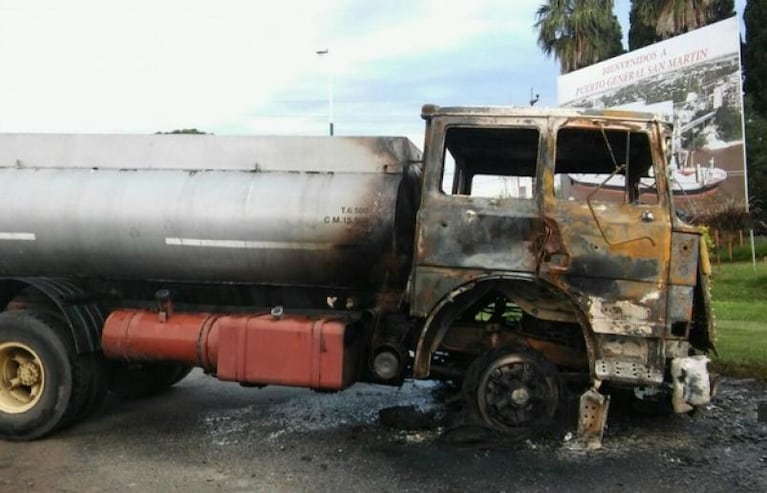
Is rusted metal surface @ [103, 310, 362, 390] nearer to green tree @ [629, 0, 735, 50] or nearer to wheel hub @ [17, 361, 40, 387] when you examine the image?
wheel hub @ [17, 361, 40, 387]

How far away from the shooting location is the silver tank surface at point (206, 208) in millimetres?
5867

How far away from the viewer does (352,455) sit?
5.70 metres

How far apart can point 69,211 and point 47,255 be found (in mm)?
455

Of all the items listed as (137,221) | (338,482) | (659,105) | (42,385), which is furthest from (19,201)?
(659,105)

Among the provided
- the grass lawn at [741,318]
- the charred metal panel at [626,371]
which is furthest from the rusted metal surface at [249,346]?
the grass lawn at [741,318]

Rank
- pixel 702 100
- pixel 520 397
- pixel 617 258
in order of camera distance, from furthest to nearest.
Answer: pixel 702 100 → pixel 520 397 → pixel 617 258

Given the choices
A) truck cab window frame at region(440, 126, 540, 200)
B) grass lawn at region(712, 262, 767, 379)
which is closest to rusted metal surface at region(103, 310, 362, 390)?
truck cab window frame at region(440, 126, 540, 200)

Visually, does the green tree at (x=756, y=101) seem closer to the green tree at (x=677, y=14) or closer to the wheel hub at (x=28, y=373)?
the green tree at (x=677, y=14)

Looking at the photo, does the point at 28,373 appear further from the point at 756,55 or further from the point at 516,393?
the point at 756,55

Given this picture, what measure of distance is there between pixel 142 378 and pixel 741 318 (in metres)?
8.90

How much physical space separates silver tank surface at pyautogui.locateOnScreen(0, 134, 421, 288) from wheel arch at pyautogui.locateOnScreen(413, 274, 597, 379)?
58cm

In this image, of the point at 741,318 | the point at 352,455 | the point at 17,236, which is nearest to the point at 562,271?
the point at 352,455

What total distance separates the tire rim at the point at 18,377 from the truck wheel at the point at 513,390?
11.9ft

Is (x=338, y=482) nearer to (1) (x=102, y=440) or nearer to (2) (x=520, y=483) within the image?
(2) (x=520, y=483)
